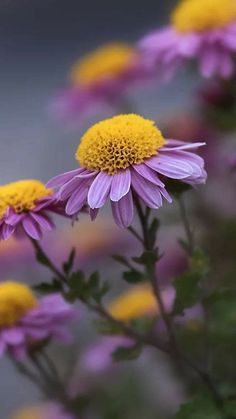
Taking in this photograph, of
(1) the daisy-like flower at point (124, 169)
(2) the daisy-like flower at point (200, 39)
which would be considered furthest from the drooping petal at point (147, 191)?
(2) the daisy-like flower at point (200, 39)

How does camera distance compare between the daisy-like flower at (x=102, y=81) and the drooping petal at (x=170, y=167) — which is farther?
the daisy-like flower at (x=102, y=81)

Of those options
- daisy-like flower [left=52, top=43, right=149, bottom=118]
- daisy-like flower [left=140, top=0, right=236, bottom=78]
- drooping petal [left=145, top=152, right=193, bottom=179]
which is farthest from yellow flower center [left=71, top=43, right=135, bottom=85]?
drooping petal [left=145, top=152, right=193, bottom=179]

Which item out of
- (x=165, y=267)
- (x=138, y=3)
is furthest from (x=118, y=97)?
(x=138, y=3)

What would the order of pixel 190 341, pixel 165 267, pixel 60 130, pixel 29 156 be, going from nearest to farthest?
pixel 190 341 < pixel 165 267 < pixel 29 156 < pixel 60 130

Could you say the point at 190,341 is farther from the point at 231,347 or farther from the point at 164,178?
the point at 164,178

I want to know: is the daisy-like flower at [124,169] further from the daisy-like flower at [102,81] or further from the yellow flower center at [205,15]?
the daisy-like flower at [102,81]

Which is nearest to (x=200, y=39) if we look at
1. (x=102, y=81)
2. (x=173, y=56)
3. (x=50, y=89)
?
(x=173, y=56)
